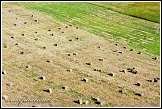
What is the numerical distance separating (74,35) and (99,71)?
9113mm

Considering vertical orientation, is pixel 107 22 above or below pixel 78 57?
above

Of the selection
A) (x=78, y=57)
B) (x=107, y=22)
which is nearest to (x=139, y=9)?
(x=107, y=22)

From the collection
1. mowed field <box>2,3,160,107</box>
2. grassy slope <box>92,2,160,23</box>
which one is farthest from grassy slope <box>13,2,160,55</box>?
grassy slope <box>92,2,160,23</box>

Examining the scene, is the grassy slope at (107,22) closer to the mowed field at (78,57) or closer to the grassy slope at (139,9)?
the mowed field at (78,57)

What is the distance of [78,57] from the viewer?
97.3ft

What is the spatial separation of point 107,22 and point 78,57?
12.5m

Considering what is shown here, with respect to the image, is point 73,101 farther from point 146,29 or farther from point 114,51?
point 146,29

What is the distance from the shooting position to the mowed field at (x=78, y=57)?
23.0 metres

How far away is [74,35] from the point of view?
3559 cm

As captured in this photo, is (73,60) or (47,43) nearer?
(73,60)

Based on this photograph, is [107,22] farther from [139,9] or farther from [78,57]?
[78,57]

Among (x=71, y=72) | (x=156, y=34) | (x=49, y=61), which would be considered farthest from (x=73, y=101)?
(x=156, y=34)

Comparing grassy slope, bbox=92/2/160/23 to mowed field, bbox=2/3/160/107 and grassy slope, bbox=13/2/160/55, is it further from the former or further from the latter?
mowed field, bbox=2/3/160/107

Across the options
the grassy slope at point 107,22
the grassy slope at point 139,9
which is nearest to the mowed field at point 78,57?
the grassy slope at point 107,22
